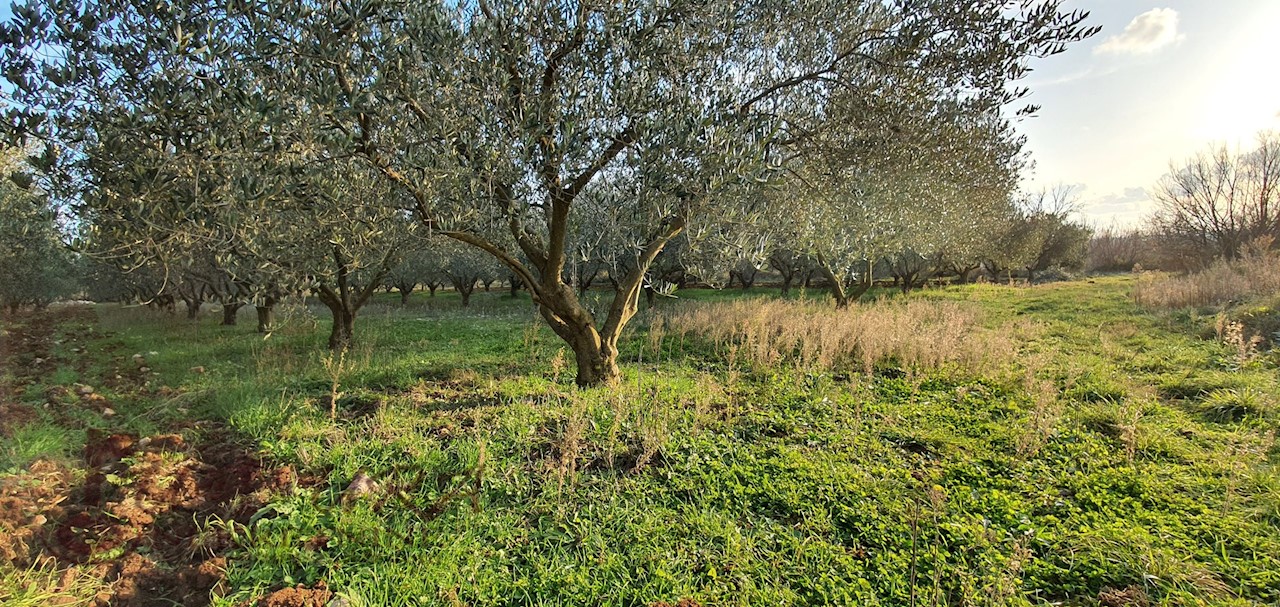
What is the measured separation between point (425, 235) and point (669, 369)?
214 inches

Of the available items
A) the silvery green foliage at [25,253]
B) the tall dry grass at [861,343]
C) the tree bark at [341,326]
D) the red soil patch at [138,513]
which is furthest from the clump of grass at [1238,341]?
the silvery green foliage at [25,253]

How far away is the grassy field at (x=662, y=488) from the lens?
11.5 ft

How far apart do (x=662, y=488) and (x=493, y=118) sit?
14.6ft

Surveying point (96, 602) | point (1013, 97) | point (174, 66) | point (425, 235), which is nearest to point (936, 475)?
point (1013, 97)

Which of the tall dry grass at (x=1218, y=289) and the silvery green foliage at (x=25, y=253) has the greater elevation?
the silvery green foliage at (x=25, y=253)

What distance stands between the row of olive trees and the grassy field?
7.30 ft

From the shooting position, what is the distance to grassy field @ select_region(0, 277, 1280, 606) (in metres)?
3.51

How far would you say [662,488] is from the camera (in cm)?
A: 486

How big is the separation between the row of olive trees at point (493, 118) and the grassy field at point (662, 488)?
2224 mm

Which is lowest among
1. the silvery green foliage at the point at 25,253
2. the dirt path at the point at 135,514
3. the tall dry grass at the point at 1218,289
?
the dirt path at the point at 135,514

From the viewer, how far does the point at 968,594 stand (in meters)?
3.34

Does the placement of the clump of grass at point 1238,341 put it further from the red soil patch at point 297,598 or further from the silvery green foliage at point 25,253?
the silvery green foliage at point 25,253

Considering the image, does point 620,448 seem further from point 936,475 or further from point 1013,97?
point 1013,97

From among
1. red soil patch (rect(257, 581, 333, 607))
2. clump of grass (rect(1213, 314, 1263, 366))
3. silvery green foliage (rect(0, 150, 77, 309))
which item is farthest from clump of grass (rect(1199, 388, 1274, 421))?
silvery green foliage (rect(0, 150, 77, 309))
